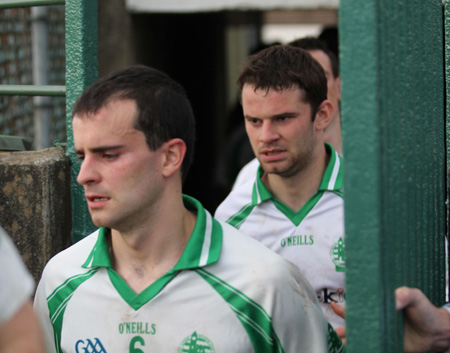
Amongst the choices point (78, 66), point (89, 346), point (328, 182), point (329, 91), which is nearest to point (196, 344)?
point (89, 346)

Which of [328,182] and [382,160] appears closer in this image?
[382,160]

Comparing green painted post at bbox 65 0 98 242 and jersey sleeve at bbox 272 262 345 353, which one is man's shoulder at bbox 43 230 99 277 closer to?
green painted post at bbox 65 0 98 242

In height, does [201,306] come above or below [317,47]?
below

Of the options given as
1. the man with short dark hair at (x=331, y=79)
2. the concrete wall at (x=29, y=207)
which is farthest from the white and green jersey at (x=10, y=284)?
the man with short dark hair at (x=331, y=79)

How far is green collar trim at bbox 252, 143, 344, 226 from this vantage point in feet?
11.6

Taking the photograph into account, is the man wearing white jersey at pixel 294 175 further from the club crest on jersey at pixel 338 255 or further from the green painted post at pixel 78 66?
the green painted post at pixel 78 66

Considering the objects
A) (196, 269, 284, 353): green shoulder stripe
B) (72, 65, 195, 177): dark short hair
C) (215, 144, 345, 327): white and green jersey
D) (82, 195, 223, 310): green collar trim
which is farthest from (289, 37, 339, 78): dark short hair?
(196, 269, 284, 353): green shoulder stripe

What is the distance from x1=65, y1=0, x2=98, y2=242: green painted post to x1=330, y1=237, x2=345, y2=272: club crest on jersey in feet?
3.45

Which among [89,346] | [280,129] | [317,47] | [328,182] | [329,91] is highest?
[317,47]

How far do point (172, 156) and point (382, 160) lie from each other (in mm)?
919

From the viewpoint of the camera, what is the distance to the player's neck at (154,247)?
2.73 meters

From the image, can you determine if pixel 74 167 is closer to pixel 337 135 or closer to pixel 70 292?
pixel 70 292

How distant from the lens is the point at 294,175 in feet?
11.7

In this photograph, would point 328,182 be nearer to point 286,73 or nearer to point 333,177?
point 333,177
